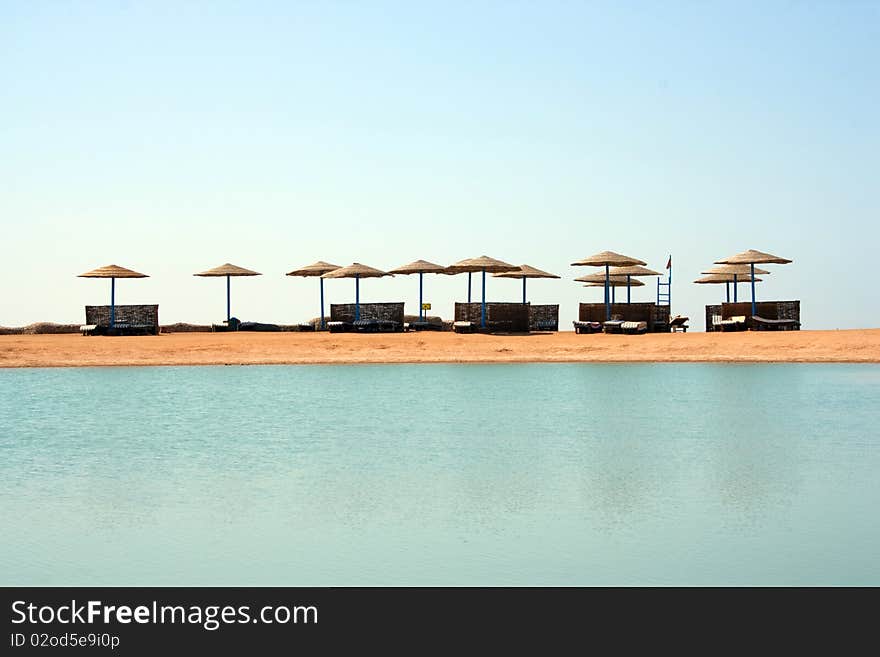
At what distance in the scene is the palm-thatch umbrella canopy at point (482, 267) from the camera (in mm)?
37906

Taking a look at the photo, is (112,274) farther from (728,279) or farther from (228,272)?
(728,279)

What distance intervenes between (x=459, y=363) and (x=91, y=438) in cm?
1808

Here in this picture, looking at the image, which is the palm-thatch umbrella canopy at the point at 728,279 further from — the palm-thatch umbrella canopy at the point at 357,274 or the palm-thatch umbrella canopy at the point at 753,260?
the palm-thatch umbrella canopy at the point at 357,274

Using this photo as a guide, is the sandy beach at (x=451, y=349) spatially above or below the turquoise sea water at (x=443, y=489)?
above

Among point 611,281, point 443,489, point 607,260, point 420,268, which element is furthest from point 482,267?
point 443,489

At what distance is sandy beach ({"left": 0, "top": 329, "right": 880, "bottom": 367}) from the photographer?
3180 centimetres

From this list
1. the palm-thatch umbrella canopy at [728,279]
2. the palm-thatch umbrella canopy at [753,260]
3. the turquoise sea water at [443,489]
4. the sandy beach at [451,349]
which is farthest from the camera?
the palm-thatch umbrella canopy at [728,279]

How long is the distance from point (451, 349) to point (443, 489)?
23008 mm

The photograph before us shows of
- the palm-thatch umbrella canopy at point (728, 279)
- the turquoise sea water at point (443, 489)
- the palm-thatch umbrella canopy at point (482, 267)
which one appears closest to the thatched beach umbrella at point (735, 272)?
the palm-thatch umbrella canopy at point (728, 279)

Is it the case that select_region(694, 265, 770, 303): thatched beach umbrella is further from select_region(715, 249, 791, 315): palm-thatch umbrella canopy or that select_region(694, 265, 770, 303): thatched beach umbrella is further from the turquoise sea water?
the turquoise sea water

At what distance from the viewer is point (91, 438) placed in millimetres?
15883

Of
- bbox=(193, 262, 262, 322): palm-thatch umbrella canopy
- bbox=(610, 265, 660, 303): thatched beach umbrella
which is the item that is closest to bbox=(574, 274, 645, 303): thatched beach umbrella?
bbox=(610, 265, 660, 303): thatched beach umbrella

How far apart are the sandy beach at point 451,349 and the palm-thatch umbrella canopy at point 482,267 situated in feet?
8.64
